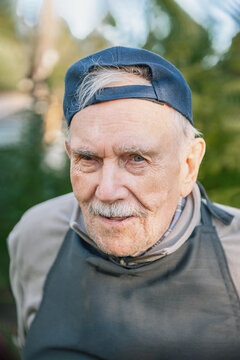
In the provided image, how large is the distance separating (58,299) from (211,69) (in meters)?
2.20

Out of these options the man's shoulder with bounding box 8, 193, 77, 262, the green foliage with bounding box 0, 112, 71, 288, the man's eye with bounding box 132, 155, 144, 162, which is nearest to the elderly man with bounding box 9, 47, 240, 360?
the man's eye with bounding box 132, 155, 144, 162

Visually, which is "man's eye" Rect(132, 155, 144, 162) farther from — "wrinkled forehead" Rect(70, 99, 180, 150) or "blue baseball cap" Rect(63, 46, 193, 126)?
"blue baseball cap" Rect(63, 46, 193, 126)

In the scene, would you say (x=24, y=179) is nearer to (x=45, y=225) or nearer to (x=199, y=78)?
(x=45, y=225)

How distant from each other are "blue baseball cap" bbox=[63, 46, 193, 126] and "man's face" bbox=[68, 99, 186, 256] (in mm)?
31

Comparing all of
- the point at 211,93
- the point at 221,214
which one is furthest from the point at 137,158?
the point at 211,93

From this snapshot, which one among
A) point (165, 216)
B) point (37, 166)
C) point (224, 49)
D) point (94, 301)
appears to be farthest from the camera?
point (37, 166)

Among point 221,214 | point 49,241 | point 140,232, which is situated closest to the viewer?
point 140,232

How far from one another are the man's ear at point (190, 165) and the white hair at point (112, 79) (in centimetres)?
11

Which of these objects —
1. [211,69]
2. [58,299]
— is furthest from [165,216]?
[211,69]

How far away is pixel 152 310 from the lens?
1.49m

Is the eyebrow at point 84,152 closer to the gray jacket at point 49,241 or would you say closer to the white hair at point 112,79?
the white hair at point 112,79

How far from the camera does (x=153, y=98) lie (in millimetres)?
1347

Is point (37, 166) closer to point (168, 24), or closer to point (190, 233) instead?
point (168, 24)

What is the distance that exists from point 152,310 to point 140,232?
350mm
